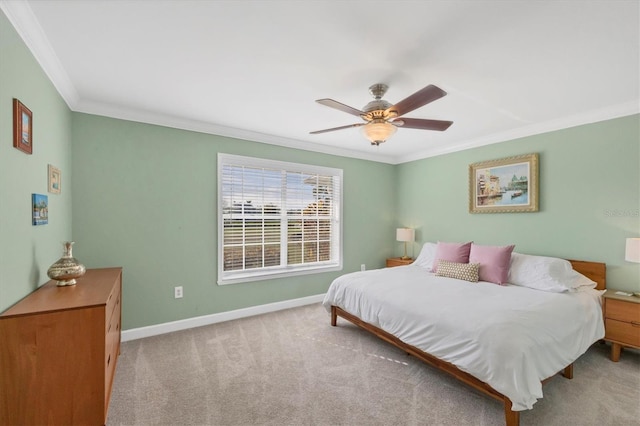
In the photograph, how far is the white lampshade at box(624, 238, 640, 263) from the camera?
257 cm

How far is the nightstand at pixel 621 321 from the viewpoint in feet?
8.27

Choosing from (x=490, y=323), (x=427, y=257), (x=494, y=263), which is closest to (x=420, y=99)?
(x=490, y=323)

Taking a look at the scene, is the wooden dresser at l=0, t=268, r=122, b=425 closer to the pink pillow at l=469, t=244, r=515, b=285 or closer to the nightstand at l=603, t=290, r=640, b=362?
the pink pillow at l=469, t=244, r=515, b=285

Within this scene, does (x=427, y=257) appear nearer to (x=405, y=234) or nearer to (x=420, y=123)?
(x=405, y=234)

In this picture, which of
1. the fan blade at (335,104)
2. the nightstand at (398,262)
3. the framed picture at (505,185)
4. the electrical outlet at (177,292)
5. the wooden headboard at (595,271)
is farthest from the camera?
the nightstand at (398,262)

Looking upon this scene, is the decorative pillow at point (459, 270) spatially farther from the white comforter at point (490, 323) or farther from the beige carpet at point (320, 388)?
the beige carpet at point (320, 388)

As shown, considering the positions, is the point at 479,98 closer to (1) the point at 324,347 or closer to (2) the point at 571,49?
(2) the point at 571,49

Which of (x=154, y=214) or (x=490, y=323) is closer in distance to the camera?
(x=490, y=323)

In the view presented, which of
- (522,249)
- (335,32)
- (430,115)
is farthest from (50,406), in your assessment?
(522,249)

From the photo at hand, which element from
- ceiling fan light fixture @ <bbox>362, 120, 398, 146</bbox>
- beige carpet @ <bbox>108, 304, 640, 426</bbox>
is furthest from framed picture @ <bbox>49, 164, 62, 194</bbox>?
ceiling fan light fixture @ <bbox>362, 120, 398, 146</bbox>

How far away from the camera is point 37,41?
1790 mm

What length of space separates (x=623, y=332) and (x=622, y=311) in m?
0.19

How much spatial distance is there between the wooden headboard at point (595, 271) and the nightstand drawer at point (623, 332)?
439 mm

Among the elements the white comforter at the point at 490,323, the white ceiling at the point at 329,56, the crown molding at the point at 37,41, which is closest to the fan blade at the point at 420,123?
the white ceiling at the point at 329,56
